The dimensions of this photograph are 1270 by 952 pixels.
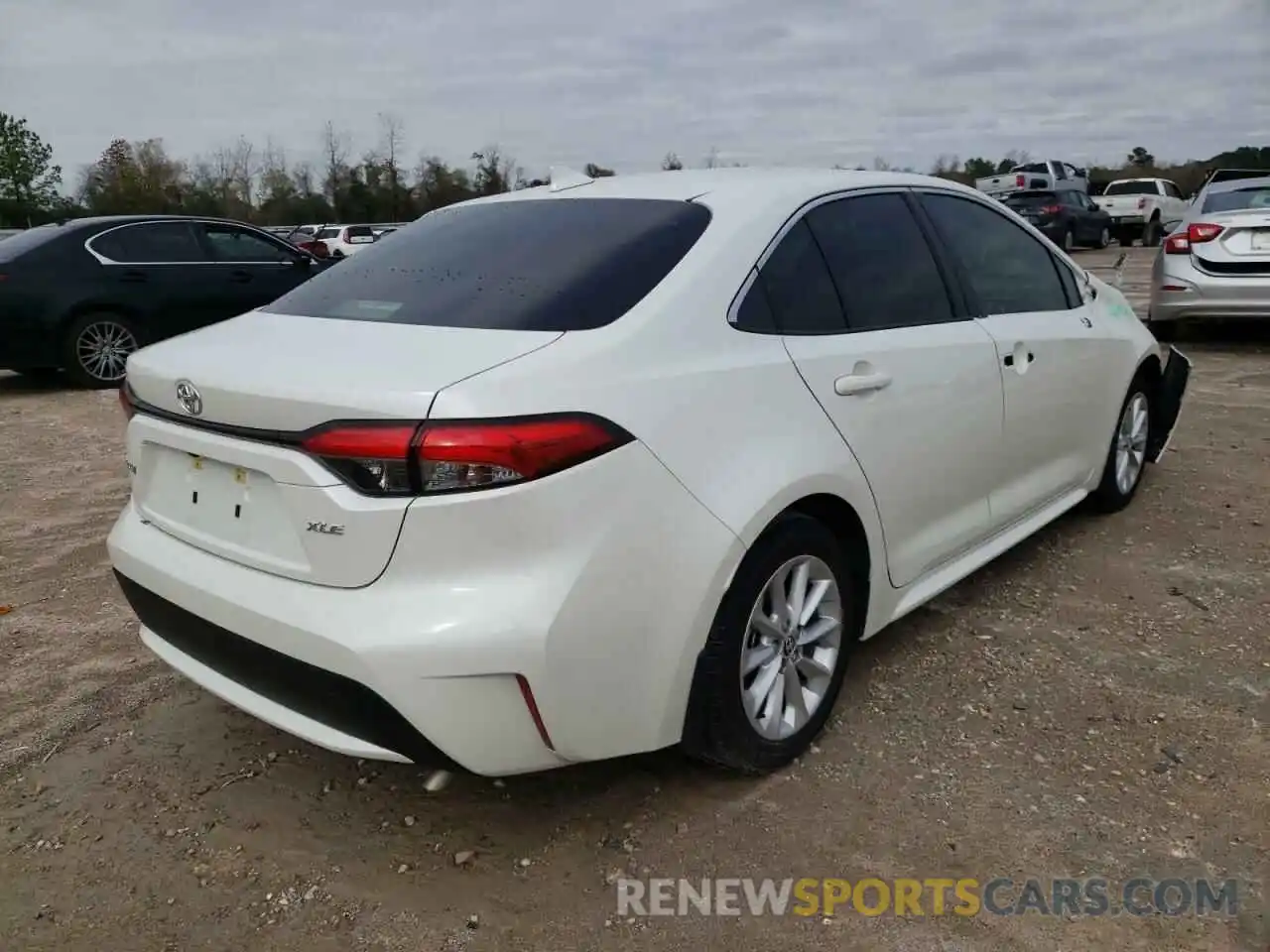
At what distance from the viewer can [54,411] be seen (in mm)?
7730

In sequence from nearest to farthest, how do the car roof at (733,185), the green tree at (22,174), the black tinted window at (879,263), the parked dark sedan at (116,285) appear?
→ 1. the car roof at (733,185)
2. the black tinted window at (879,263)
3. the parked dark sedan at (116,285)
4. the green tree at (22,174)

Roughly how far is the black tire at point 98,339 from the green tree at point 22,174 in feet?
123

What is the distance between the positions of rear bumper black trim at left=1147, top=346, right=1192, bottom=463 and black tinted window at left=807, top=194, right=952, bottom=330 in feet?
7.75

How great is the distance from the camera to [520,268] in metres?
2.64

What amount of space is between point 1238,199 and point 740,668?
28.4 ft

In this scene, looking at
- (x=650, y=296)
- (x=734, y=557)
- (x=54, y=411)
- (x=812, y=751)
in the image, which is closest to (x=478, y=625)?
(x=734, y=557)

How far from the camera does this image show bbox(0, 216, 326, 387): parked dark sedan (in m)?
8.13

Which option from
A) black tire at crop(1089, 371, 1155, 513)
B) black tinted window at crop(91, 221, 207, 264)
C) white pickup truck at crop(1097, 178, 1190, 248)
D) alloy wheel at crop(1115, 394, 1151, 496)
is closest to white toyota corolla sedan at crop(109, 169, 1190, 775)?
black tire at crop(1089, 371, 1155, 513)

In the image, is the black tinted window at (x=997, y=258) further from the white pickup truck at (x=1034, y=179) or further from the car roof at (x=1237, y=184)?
the white pickup truck at (x=1034, y=179)

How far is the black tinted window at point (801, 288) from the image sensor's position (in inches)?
105

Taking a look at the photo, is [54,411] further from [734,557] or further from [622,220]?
[734,557]

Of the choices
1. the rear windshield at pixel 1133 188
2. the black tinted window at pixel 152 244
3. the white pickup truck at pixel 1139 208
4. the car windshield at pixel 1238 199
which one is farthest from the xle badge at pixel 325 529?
the rear windshield at pixel 1133 188

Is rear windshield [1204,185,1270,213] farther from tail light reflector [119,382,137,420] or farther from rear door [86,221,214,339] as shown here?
tail light reflector [119,382,137,420]

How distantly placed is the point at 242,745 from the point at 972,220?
2997 mm
